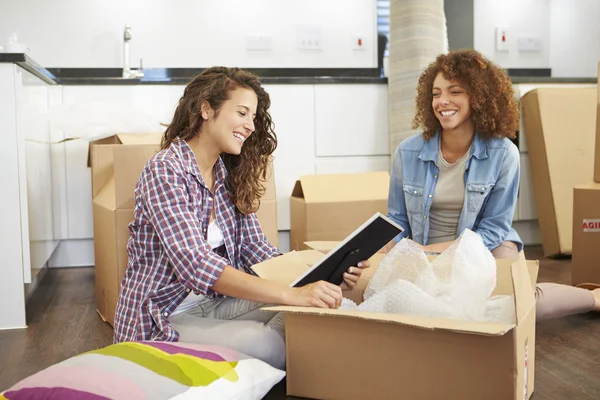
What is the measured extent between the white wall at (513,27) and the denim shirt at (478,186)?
8.71 feet

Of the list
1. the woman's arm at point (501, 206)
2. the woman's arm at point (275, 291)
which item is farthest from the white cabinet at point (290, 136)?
the woman's arm at point (275, 291)

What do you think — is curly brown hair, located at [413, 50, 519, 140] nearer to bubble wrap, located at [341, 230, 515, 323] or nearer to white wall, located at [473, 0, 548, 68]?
bubble wrap, located at [341, 230, 515, 323]

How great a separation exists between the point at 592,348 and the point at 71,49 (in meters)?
3.23

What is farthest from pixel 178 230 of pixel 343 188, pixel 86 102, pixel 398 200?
pixel 86 102

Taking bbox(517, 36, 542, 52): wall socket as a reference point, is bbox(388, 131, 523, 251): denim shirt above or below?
below

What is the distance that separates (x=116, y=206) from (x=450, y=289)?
3.38ft

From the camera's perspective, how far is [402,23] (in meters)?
3.32

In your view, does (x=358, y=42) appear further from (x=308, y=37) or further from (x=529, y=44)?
(x=529, y=44)

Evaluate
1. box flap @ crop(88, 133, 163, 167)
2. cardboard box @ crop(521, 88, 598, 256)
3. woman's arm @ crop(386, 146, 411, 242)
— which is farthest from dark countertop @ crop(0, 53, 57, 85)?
cardboard box @ crop(521, 88, 598, 256)

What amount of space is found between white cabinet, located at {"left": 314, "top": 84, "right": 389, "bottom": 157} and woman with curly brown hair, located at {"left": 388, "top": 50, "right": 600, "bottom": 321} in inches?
50.3

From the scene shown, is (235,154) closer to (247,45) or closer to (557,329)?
(557,329)

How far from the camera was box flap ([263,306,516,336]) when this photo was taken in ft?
3.70

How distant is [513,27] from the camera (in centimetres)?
457

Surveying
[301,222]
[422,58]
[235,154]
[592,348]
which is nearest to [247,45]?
[422,58]
